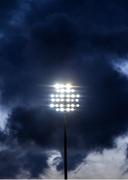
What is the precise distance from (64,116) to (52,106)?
5.87ft

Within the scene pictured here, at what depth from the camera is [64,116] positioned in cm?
10594

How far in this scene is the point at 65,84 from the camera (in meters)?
107

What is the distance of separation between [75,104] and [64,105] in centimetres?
88

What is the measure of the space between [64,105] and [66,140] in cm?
301

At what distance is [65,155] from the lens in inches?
4131

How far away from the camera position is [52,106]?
107m

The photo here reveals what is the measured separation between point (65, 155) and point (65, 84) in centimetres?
584

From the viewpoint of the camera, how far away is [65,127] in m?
106

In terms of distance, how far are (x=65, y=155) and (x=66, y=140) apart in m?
1.30

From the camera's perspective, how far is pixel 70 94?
107062mm

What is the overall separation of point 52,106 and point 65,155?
4523 mm

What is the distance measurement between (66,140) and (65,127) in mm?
1091

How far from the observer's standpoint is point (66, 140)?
105562mm

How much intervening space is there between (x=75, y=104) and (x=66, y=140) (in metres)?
3.21
